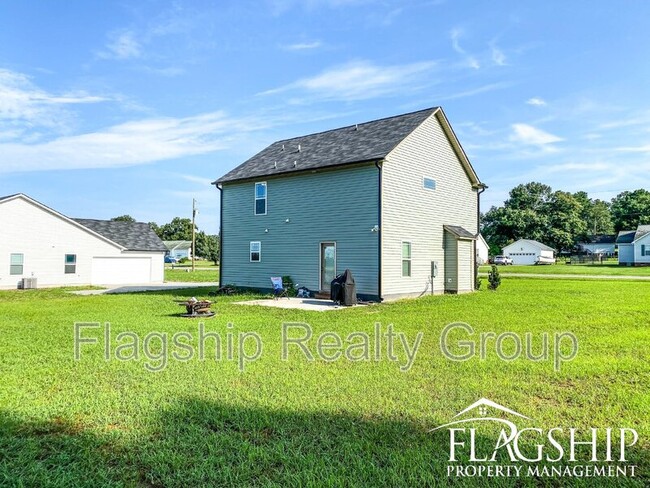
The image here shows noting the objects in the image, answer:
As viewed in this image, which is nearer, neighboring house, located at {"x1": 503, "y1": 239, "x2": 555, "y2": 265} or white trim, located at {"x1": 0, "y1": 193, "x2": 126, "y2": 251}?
white trim, located at {"x1": 0, "y1": 193, "x2": 126, "y2": 251}

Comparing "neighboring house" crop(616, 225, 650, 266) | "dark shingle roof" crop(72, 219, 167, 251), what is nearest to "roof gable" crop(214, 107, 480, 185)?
"dark shingle roof" crop(72, 219, 167, 251)

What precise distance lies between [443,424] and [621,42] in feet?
41.1

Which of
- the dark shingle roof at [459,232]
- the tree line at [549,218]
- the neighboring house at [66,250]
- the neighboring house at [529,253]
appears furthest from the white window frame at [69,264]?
the tree line at [549,218]

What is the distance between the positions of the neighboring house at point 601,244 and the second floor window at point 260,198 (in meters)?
74.1

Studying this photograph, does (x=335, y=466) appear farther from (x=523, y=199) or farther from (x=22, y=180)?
(x=523, y=199)

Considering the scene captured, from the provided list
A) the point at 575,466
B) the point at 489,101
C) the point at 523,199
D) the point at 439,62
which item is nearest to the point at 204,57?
the point at 439,62

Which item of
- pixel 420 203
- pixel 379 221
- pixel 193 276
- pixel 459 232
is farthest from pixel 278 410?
pixel 193 276

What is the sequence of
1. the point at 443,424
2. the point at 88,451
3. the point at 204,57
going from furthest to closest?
1. the point at 204,57
2. the point at 443,424
3. the point at 88,451

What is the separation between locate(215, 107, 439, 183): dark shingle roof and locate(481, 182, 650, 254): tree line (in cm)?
5850

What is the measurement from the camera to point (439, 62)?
48.5 feet

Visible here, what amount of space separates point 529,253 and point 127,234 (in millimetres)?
54870

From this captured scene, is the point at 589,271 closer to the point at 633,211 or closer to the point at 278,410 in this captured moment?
the point at 278,410

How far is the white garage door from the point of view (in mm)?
26909

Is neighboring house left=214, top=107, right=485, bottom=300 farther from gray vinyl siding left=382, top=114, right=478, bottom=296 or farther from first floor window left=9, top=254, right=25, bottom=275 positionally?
first floor window left=9, top=254, right=25, bottom=275
